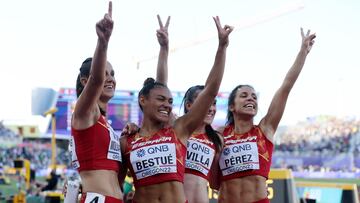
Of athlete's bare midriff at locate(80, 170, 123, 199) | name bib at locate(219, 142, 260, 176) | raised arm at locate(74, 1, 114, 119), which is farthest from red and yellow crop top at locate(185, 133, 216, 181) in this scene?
raised arm at locate(74, 1, 114, 119)

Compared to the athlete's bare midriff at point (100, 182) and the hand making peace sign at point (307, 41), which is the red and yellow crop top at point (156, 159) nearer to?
the athlete's bare midriff at point (100, 182)

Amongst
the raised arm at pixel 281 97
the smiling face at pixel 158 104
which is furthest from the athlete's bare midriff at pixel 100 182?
the raised arm at pixel 281 97

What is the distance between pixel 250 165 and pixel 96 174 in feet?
5.48

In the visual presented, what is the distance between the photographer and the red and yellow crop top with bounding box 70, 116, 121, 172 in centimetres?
395

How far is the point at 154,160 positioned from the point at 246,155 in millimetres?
1176

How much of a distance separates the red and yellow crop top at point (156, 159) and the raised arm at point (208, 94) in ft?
0.37

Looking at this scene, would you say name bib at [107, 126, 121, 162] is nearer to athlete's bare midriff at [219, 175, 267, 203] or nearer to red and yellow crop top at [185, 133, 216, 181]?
red and yellow crop top at [185, 133, 216, 181]

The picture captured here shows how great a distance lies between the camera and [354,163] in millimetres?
44000

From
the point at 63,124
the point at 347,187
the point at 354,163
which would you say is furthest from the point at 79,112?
the point at 354,163

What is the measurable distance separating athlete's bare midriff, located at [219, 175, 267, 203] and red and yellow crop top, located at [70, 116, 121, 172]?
1425mm

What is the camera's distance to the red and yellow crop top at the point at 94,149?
3.95 meters

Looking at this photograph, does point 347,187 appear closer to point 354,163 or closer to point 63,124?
point 63,124

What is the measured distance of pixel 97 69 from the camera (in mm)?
3656

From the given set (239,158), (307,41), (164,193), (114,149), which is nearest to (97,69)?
(114,149)
